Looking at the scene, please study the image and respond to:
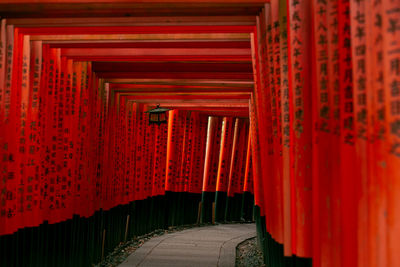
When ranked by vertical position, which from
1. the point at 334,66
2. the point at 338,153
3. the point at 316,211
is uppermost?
the point at 334,66

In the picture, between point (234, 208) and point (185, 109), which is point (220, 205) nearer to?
point (234, 208)

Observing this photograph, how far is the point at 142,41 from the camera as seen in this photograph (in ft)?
19.0

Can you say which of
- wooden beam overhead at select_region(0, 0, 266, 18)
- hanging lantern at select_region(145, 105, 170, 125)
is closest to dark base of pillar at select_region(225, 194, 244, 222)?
hanging lantern at select_region(145, 105, 170, 125)

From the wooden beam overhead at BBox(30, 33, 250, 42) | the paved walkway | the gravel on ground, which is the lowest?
the gravel on ground

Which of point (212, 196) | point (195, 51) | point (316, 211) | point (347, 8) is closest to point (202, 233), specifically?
point (212, 196)

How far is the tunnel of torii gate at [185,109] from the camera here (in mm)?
1899

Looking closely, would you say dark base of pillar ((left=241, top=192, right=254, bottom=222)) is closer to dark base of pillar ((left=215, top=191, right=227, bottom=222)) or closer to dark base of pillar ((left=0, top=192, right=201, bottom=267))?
dark base of pillar ((left=215, top=191, right=227, bottom=222))

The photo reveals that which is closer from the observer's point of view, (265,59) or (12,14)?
(265,59)

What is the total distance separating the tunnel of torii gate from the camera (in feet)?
6.23

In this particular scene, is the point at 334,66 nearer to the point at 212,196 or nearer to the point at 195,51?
the point at 195,51

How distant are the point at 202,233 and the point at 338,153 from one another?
9802 mm

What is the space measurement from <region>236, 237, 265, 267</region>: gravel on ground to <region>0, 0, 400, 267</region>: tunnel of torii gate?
2221 millimetres

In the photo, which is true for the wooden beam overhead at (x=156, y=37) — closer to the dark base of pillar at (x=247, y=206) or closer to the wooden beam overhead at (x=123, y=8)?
the wooden beam overhead at (x=123, y=8)

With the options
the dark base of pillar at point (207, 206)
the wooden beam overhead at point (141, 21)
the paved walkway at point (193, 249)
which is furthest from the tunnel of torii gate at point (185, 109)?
the dark base of pillar at point (207, 206)
